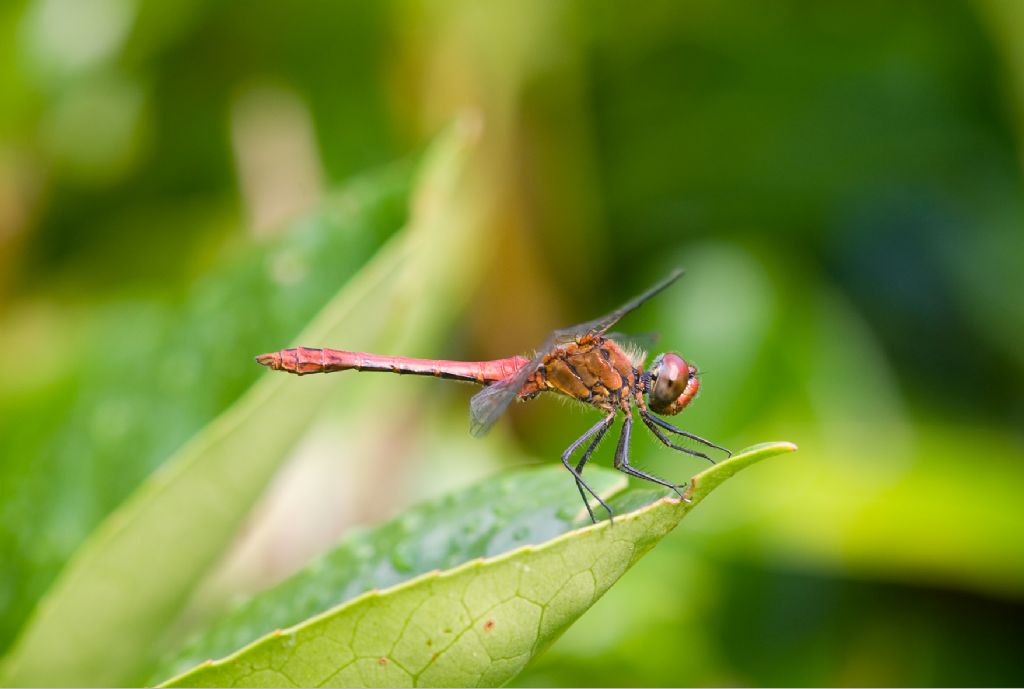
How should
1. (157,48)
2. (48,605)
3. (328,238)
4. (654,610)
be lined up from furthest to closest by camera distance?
(157,48) → (654,610) → (328,238) → (48,605)

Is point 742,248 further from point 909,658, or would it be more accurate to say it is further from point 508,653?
point 508,653

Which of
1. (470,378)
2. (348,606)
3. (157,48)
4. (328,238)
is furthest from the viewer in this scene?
(157,48)

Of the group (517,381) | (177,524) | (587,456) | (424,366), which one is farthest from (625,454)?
(177,524)

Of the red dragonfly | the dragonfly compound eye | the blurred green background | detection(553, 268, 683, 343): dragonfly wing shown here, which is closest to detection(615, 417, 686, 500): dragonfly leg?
the red dragonfly

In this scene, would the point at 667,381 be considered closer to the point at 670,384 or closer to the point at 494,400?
the point at 670,384

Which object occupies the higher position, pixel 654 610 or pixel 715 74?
pixel 715 74

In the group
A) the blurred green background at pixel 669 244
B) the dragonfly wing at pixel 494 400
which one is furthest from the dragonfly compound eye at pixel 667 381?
the blurred green background at pixel 669 244

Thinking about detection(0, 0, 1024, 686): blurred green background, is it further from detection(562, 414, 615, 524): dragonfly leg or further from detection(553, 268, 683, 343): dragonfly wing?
detection(553, 268, 683, 343): dragonfly wing

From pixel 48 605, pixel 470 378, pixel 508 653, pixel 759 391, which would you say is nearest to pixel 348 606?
pixel 508 653
